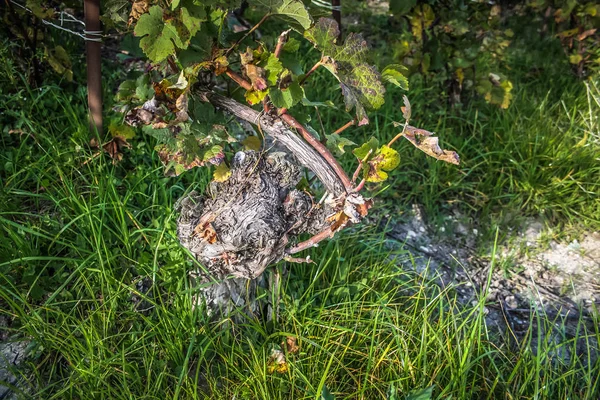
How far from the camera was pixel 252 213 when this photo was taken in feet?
5.06

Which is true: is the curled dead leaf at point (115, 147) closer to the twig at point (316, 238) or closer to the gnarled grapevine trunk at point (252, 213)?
the gnarled grapevine trunk at point (252, 213)

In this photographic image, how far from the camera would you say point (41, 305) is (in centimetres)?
176

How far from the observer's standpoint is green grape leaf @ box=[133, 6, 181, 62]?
1.38 metres

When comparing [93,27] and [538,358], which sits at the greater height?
[93,27]

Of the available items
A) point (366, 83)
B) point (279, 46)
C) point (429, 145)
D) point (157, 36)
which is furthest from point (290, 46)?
point (429, 145)

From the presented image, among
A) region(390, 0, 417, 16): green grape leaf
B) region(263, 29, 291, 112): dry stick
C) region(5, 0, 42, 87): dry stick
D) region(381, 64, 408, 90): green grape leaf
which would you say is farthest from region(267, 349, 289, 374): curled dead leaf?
region(390, 0, 417, 16): green grape leaf

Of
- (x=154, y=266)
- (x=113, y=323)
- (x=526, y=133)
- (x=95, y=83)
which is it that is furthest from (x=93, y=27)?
(x=526, y=133)

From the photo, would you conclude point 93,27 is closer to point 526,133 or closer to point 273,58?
point 273,58

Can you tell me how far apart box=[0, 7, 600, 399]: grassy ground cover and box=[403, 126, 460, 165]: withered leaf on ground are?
629 millimetres

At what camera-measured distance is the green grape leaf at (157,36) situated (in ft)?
4.51

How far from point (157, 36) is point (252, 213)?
541mm

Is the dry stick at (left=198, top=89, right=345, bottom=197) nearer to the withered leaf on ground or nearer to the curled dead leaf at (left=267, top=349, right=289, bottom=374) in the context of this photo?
the withered leaf on ground

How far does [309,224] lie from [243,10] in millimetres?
1976

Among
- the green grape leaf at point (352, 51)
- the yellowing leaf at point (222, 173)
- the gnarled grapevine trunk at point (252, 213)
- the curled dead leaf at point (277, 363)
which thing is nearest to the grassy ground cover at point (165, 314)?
the curled dead leaf at point (277, 363)
